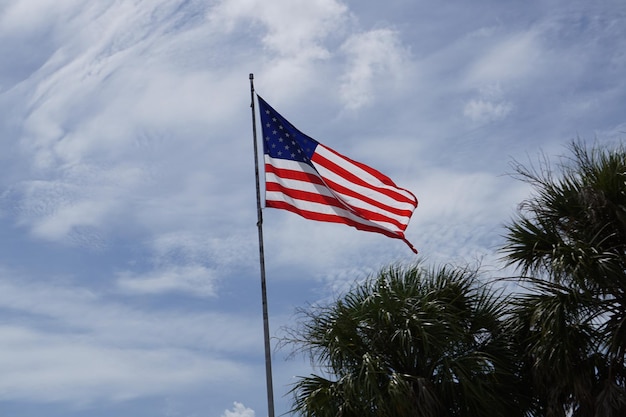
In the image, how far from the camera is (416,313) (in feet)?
51.0

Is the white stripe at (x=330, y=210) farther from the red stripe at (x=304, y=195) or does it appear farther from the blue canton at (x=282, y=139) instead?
the blue canton at (x=282, y=139)

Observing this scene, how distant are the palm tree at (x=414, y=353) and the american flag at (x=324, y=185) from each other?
1054 millimetres

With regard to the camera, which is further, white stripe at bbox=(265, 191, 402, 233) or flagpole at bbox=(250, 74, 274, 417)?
white stripe at bbox=(265, 191, 402, 233)

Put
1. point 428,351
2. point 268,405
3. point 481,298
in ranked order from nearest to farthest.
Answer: point 268,405, point 428,351, point 481,298

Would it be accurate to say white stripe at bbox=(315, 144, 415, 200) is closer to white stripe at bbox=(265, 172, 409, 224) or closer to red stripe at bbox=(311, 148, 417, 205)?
red stripe at bbox=(311, 148, 417, 205)

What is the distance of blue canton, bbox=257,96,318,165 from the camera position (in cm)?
1655

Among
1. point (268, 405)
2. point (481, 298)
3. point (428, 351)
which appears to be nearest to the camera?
point (268, 405)

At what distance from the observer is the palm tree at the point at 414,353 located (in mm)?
14734

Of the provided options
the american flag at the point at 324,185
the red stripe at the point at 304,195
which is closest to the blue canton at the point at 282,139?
the american flag at the point at 324,185

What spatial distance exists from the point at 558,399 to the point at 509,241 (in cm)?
273

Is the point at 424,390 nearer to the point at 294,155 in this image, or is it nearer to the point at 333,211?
the point at 333,211

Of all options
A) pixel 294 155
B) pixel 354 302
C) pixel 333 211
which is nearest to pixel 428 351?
pixel 354 302

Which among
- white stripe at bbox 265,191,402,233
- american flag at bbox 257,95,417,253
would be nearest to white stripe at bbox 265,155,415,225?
american flag at bbox 257,95,417,253

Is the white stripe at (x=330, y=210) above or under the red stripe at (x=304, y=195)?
under
